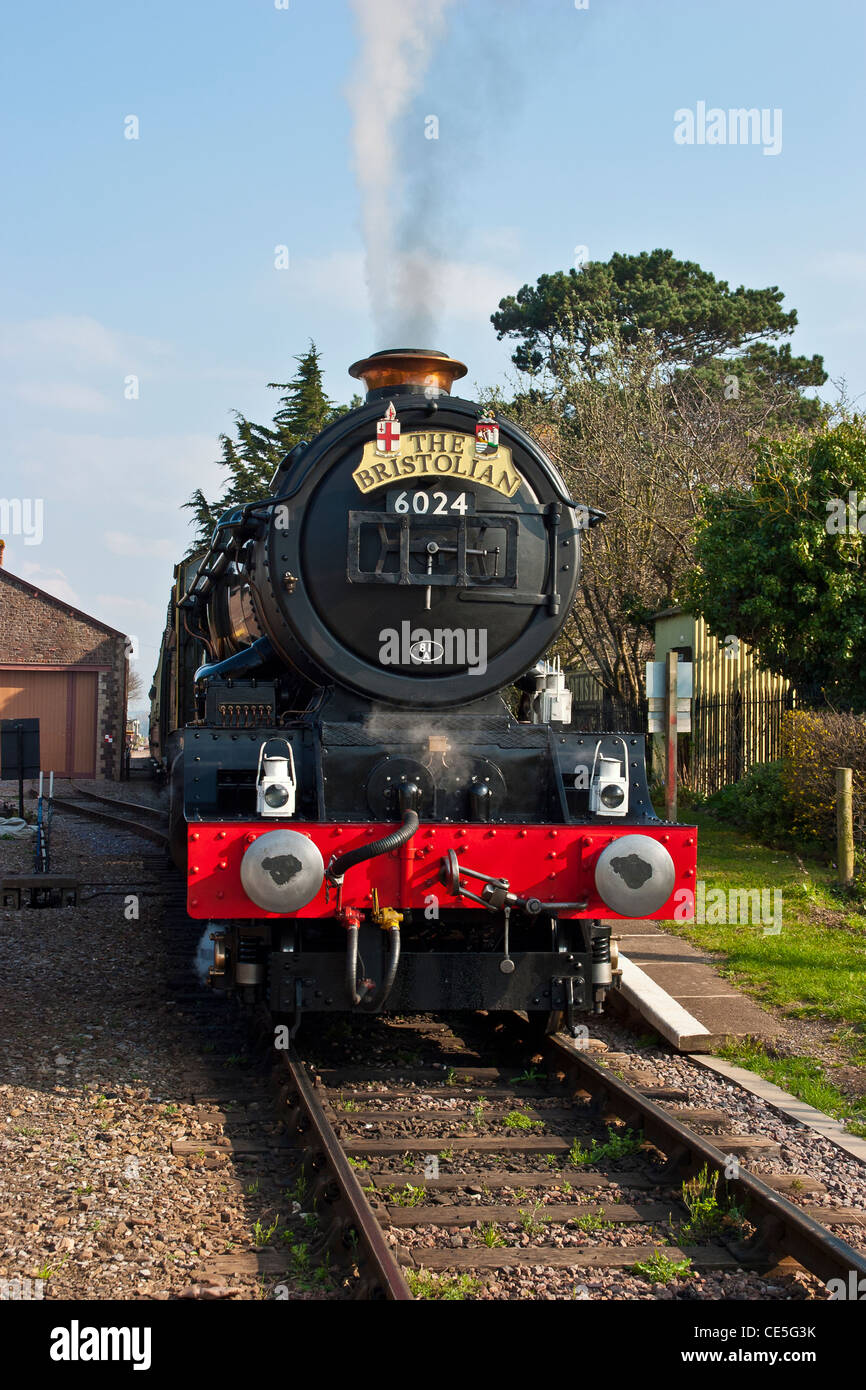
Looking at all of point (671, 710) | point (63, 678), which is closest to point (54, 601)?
point (63, 678)

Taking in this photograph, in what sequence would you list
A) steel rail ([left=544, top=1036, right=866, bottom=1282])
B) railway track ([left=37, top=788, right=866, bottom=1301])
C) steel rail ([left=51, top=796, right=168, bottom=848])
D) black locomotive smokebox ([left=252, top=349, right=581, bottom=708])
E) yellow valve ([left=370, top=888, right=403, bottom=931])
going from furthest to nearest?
steel rail ([left=51, top=796, right=168, bottom=848])
black locomotive smokebox ([left=252, top=349, right=581, bottom=708])
yellow valve ([left=370, top=888, right=403, bottom=931])
railway track ([left=37, top=788, right=866, bottom=1301])
steel rail ([left=544, top=1036, right=866, bottom=1282])

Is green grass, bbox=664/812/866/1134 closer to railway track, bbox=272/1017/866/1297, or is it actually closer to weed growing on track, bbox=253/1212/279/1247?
railway track, bbox=272/1017/866/1297

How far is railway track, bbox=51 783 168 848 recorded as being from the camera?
54.5 ft

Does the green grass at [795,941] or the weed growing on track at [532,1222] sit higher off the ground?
the green grass at [795,941]

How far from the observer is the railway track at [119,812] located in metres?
16.6

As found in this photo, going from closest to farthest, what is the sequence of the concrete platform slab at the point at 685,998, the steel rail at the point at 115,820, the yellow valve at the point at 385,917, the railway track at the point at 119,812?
the yellow valve at the point at 385,917 < the concrete platform slab at the point at 685,998 < the steel rail at the point at 115,820 < the railway track at the point at 119,812

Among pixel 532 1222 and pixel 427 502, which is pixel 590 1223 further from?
pixel 427 502

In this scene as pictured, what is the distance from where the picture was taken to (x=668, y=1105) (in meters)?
5.36

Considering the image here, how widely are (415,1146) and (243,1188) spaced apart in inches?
28.3

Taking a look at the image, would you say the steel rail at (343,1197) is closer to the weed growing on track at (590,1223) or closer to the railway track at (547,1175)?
the railway track at (547,1175)

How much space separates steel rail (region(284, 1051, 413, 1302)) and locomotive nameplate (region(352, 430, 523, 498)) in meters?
2.70

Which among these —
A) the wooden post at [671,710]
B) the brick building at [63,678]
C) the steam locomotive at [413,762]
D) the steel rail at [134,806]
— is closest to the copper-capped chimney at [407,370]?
the steam locomotive at [413,762]

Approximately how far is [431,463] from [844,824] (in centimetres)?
578

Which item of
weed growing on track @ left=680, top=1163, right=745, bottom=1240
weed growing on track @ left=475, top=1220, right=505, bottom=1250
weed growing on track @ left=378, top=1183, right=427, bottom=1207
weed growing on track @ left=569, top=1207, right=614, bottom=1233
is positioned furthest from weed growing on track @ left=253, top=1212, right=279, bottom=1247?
weed growing on track @ left=680, top=1163, right=745, bottom=1240
